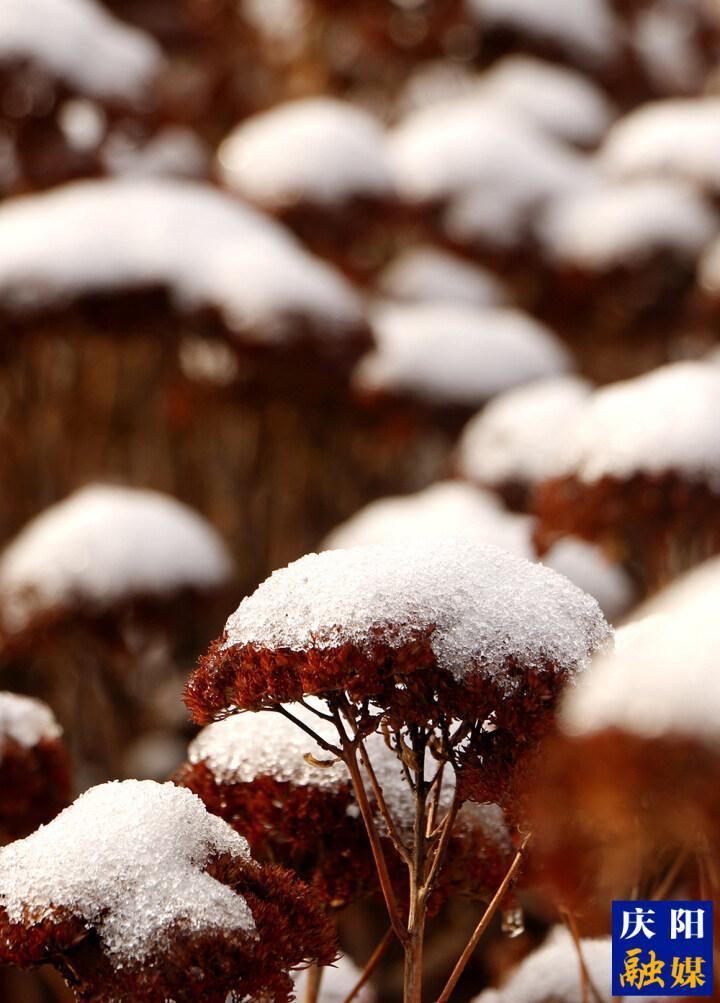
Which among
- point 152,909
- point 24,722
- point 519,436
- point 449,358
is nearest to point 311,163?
point 449,358

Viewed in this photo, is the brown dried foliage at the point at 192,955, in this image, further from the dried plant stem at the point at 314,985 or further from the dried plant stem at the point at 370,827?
the dried plant stem at the point at 314,985

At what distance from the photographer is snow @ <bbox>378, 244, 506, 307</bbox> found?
6.82 metres

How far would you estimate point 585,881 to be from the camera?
1.43 meters

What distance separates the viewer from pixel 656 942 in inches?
71.2

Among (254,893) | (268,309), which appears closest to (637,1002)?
(254,893)

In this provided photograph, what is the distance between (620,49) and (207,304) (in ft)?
14.9

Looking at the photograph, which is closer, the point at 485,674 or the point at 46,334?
the point at 485,674

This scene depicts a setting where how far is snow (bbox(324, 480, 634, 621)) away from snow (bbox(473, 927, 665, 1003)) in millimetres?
1672

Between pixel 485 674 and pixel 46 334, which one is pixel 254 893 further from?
pixel 46 334

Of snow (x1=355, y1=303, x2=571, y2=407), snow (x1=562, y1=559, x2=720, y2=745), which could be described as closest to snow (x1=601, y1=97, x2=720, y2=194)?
snow (x1=355, y1=303, x2=571, y2=407)

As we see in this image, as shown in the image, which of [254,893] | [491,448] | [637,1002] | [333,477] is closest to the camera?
[254,893]

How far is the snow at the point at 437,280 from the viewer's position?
682 centimetres

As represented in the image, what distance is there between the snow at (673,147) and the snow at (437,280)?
857 millimetres

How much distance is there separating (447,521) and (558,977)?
196cm
